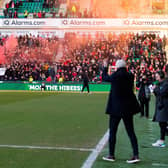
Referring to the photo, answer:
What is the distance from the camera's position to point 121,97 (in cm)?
642

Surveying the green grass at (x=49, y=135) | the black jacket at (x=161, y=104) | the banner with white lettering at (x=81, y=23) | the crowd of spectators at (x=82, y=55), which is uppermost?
the banner with white lettering at (x=81, y=23)

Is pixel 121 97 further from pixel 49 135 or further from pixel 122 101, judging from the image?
pixel 49 135

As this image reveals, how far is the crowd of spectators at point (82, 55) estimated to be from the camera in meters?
35.0

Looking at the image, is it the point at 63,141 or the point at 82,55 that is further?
the point at 82,55

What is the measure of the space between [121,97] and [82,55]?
3284 centimetres

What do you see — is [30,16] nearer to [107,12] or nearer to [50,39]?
[50,39]

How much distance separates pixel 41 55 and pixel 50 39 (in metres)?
2.33

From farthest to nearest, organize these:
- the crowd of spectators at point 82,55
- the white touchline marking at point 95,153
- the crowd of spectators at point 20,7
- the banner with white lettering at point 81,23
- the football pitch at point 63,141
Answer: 1. the crowd of spectators at point 20,7
2. the banner with white lettering at point 81,23
3. the crowd of spectators at point 82,55
4. the football pitch at point 63,141
5. the white touchline marking at point 95,153

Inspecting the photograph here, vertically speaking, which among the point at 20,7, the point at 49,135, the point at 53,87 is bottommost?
the point at 53,87

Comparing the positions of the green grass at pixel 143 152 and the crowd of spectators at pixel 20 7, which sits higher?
the crowd of spectators at pixel 20 7

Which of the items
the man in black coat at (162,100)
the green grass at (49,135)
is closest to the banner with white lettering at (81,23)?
the green grass at (49,135)

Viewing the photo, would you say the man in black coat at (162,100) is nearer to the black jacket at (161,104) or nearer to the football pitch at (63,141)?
the black jacket at (161,104)

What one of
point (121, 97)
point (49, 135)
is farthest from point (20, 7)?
point (121, 97)

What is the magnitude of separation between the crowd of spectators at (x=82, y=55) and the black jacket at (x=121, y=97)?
972 inches
